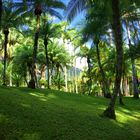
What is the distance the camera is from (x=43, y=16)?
33.8 meters

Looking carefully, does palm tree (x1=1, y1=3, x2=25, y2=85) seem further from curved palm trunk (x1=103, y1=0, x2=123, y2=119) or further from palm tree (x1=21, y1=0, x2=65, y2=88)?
curved palm trunk (x1=103, y1=0, x2=123, y2=119)

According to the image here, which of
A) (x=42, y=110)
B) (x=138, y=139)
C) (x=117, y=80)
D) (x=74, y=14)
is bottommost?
(x=138, y=139)

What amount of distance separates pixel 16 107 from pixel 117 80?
542cm

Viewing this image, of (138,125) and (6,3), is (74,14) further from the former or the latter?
(6,3)

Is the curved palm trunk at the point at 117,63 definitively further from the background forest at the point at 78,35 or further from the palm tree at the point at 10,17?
the palm tree at the point at 10,17

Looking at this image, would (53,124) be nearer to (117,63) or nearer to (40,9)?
(117,63)

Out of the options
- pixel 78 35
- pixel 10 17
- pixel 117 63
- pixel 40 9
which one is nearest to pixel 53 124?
pixel 117 63

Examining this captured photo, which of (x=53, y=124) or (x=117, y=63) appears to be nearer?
(x=53, y=124)

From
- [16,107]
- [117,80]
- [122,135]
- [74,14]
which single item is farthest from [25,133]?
[74,14]

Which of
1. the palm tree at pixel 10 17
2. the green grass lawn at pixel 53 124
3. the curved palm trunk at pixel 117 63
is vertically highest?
the palm tree at pixel 10 17

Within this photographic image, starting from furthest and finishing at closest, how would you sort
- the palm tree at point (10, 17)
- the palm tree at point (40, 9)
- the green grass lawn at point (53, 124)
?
the palm tree at point (10, 17) < the palm tree at point (40, 9) < the green grass lawn at point (53, 124)

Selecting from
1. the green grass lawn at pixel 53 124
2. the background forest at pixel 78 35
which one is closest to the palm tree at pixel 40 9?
the background forest at pixel 78 35

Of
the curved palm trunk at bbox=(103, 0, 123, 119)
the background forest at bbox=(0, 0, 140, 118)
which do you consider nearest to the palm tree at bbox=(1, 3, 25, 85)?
the background forest at bbox=(0, 0, 140, 118)

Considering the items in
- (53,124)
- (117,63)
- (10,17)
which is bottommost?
(53,124)
